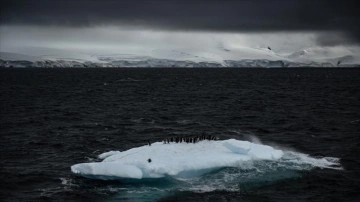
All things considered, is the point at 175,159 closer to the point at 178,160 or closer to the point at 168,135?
the point at 178,160

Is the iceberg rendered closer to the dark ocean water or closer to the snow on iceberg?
the snow on iceberg

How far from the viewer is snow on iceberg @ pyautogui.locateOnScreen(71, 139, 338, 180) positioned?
31.6 m

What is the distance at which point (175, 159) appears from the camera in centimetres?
3381

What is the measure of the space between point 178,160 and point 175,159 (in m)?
0.32

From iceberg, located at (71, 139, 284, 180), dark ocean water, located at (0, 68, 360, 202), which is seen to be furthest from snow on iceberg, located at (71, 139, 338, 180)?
dark ocean water, located at (0, 68, 360, 202)

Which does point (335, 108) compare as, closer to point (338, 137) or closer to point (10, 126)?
point (338, 137)

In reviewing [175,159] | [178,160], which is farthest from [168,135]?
[178,160]

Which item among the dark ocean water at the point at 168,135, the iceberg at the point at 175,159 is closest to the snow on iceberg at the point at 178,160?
the iceberg at the point at 175,159

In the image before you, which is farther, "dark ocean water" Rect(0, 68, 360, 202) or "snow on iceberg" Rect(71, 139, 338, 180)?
"snow on iceberg" Rect(71, 139, 338, 180)

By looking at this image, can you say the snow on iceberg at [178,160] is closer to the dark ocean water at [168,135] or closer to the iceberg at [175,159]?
the iceberg at [175,159]

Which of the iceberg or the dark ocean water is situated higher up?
the iceberg

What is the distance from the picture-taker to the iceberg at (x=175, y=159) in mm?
31539

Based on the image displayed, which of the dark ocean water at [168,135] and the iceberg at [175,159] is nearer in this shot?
the dark ocean water at [168,135]

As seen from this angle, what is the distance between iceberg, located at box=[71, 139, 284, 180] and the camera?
31.5 meters
